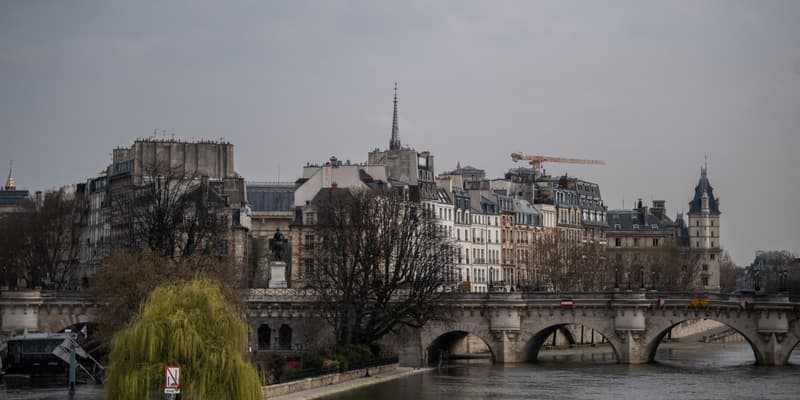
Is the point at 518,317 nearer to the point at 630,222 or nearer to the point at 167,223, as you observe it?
the point at 167,223

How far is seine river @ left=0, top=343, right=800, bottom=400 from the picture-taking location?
7662 centimetres

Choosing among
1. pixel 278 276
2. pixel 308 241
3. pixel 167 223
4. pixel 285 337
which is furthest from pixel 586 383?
pixel 308 241

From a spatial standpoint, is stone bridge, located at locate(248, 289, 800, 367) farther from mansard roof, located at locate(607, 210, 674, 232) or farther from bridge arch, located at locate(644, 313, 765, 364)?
mansard roof, located at locate(607, 210, 674, 232)

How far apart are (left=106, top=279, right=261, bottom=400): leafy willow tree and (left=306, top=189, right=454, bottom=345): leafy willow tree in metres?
36.7

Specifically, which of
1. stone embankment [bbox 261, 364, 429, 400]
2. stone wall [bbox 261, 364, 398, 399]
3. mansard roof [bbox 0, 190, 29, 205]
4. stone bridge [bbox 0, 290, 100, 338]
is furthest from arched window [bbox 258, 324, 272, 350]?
mansard roof [bbox 0, 190, 29, 205]

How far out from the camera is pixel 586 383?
281ft

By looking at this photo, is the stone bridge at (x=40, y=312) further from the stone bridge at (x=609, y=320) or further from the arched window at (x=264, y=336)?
the stone bridge at (x=609, y=320)

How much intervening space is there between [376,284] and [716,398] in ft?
78.5

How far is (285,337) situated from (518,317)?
14046mm

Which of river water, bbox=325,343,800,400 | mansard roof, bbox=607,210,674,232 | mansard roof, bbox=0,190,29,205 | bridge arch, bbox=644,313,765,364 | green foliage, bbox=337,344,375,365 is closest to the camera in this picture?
river water, bbox=325,343,800,400

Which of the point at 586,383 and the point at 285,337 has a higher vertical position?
the point at 285,337

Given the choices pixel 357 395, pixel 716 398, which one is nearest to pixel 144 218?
pixel 357 395

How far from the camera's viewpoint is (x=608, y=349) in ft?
411

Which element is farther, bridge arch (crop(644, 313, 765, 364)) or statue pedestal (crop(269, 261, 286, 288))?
statue pedestal (crop(269, 261, 286, 288))
